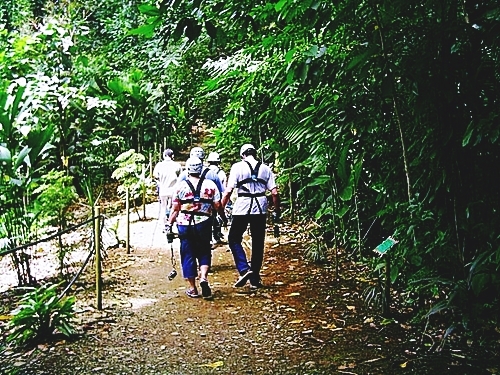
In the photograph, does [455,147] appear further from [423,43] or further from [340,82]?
[340,82]

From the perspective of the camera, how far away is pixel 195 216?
6.30 meters

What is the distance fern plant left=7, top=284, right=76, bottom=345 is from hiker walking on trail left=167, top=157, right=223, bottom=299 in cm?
151

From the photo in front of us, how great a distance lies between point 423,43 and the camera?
4.41 m

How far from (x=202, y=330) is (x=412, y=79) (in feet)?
8.86

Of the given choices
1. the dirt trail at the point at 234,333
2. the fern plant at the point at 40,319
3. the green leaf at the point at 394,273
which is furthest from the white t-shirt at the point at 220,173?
the green leaf at the point at 394,273

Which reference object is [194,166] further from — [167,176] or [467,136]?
[167,176]

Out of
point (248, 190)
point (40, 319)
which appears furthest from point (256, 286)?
point (40, 319)

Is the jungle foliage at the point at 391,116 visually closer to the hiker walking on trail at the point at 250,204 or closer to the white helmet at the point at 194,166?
the hiker walking on trail at the point at 250,204

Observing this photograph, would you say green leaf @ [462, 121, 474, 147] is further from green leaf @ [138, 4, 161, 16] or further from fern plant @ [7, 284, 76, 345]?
fern plant @ [7, 284, 76, 345]

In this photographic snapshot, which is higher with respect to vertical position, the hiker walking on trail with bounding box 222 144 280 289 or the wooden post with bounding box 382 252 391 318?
the hiker walking on trail with bounding box 222 144 280 289

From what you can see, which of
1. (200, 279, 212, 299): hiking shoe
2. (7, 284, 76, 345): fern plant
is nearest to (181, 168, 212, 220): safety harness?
(200, 279, 212, 299): hiking shoe

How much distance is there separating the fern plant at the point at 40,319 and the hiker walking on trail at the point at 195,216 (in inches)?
59.5

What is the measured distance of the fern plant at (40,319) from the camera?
16.3 feet

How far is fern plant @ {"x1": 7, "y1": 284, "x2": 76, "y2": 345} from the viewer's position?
196 inches
